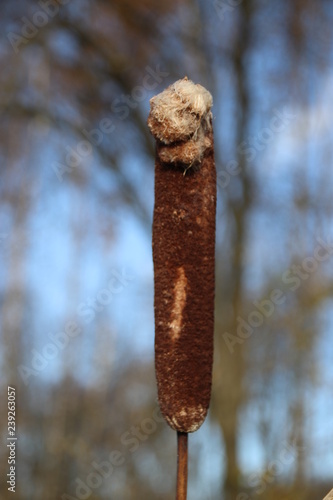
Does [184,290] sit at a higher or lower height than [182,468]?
higher

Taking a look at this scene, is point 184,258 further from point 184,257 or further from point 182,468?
point 182,468

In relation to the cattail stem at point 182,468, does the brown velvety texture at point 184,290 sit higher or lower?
higher

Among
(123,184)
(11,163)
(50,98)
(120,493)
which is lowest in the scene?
(120,493)

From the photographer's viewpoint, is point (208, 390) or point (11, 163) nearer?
point (208, 390)

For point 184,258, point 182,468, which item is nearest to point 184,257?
point 184,258

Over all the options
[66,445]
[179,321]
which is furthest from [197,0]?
[179,321]

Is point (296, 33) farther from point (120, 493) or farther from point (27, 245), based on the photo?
point (120, 493)
